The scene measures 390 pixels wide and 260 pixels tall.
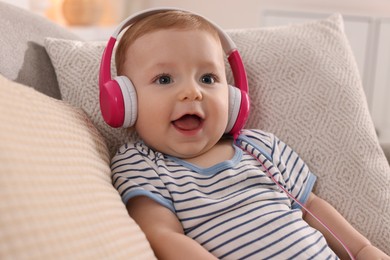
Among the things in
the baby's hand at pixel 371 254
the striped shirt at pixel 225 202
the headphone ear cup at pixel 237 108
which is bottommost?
the baby's hand at pixel 371 254

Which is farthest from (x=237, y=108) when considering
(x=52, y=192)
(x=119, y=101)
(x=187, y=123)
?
(x=52, y=192)

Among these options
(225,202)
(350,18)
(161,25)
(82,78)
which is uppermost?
(161,25)

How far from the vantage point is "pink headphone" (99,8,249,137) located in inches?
33.9

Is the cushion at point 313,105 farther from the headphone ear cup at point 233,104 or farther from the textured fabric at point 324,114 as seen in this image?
the headphone ear cup at point 233,104

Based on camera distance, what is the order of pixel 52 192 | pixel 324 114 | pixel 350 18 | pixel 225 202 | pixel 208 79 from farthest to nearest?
1. pixel 350 18
2. pixel 324 114
3. pixel 208 79
4. pixel 225 202
5. pixel 52 192

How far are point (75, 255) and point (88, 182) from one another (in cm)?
13

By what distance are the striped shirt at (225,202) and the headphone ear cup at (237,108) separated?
72 mm

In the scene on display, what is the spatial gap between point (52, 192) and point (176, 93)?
13.5 inches

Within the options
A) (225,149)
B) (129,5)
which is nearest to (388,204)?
(225,149)

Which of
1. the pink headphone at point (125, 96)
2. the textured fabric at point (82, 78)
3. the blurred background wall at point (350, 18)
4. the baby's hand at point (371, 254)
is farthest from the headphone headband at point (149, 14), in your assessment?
the blurred background wall at point (350, 18)

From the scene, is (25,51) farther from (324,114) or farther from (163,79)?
(324,114)

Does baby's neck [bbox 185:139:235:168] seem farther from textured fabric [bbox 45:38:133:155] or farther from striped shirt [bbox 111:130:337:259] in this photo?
textured fabric [bbox 45:38:133:155]

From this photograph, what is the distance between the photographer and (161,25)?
2.94ft

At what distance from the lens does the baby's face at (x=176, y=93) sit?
0.87 metres
